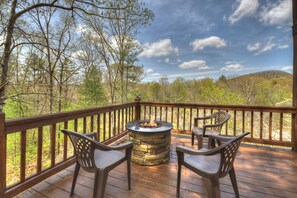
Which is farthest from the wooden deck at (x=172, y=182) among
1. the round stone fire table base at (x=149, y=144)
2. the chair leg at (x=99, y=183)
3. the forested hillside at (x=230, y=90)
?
the forested hillside at (x=230, y=90)

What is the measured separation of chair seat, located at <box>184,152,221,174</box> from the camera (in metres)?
1.51

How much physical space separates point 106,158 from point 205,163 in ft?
3.86

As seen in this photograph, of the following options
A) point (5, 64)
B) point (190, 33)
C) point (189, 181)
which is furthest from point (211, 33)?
point (5, 64)

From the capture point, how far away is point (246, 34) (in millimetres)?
6289

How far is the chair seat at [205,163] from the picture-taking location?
1.51 m

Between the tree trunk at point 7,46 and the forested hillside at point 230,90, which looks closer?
the tree trunk at point 7,46

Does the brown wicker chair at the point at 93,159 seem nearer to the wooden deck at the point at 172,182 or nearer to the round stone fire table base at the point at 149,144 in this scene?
the wooden deck at the point at 172,182

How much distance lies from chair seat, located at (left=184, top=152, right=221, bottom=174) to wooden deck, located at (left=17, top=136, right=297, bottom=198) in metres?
0.45

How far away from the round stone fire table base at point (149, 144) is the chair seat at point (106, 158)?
68 cm

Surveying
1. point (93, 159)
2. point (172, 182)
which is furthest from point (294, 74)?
point (93, 159)

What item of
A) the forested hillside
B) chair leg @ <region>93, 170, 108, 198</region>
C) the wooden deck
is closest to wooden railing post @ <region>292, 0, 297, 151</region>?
the wooden deck

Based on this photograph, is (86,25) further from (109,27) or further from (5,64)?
(5,64)

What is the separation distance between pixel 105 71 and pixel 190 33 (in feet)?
17.0

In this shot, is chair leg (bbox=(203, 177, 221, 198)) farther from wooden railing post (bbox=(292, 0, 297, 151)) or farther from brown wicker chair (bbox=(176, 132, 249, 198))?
wooden railing post (bbox=(292, 0, 297, 151))
